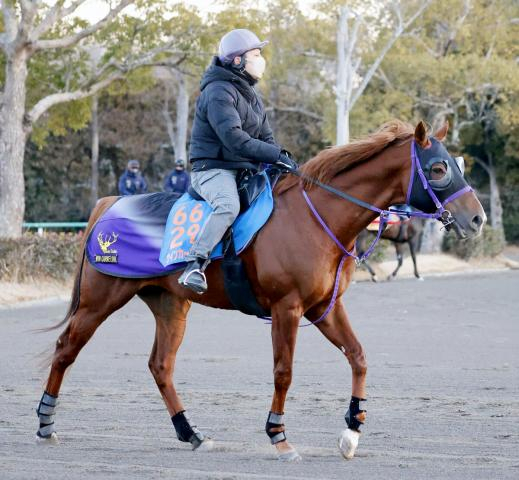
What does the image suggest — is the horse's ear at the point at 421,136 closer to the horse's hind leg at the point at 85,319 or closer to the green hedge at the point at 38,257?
the horse's hind leg at the point at 85,319

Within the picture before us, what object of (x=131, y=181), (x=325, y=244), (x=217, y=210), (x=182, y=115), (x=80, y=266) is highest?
(x=217, y=210)

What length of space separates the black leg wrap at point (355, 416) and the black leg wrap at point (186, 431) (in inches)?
35.9

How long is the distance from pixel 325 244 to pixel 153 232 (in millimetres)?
1339

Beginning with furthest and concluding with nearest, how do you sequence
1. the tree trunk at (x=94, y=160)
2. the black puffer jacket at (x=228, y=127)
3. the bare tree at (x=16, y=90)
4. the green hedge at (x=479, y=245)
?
the tree trunk at (x=94, y=160)
the green hedge at (x=479, y=245)
the bare tree at (x=16, y=90)
the black puffer jacket at (x=228, y=127)

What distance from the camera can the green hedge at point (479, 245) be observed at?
32.8m

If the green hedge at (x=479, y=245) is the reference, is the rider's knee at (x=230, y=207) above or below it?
above

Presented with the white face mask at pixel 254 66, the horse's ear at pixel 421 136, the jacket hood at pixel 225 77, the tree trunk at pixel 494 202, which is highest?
the white face mask at pixel 254 66

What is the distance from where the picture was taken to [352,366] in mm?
6750

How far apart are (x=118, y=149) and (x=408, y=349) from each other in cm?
3081

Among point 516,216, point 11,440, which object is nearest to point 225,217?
point 11,440

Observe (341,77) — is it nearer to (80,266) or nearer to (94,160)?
(94,160)

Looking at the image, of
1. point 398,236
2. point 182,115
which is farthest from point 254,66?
point 182,115

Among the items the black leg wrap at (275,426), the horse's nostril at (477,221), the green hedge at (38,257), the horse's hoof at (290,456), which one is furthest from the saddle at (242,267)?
the green hedge at (38,257)

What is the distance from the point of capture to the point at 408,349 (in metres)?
12.3
